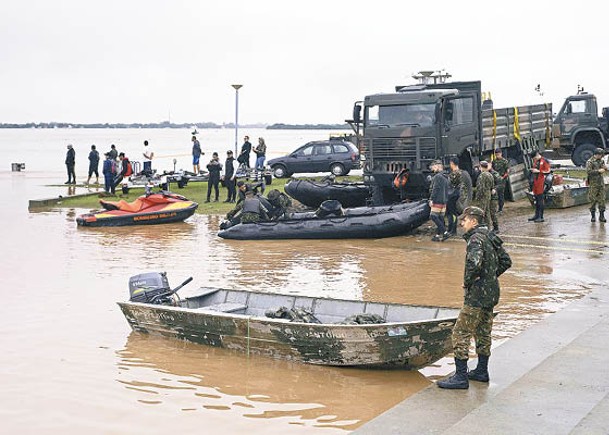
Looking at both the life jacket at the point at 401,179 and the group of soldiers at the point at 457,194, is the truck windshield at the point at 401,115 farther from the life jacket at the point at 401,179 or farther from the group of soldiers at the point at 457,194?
the group of soldiers at the point at 457,194

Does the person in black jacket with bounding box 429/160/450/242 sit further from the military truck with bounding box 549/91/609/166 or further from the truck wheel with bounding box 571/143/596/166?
the truck wheel with bounding box 571/143/596/166

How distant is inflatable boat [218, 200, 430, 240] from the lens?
21.0 m

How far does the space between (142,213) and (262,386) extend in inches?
594

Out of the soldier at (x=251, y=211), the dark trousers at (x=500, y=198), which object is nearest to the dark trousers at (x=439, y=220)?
the dark trousers at (x=500, y=198)

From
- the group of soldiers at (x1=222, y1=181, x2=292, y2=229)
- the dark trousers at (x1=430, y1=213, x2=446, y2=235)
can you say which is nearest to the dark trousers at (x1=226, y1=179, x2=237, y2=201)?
the group of soldiers at (x1=222, y1=181, x2=292, y2=229)

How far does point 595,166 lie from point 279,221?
7.35 metres

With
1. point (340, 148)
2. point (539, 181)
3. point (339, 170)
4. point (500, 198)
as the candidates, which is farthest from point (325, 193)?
point (340, 148)

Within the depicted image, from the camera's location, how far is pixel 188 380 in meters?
10.6

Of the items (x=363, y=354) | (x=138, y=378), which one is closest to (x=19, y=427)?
(x=138, y=378)

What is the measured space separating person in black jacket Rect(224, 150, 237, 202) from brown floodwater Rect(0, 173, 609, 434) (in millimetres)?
2415

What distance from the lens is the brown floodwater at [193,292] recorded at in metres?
9.55

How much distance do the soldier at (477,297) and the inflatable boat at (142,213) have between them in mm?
16379

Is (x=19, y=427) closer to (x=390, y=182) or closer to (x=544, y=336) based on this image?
(x=544, y=336)

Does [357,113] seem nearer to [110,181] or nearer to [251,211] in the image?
[251,211]
